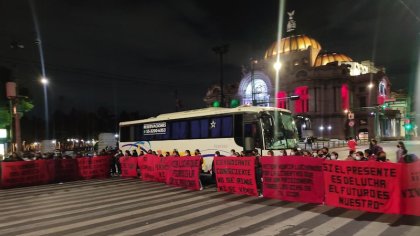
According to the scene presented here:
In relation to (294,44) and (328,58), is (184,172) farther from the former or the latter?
(294,44)

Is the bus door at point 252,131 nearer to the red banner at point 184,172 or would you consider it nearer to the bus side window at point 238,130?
the bus side window at point 238,130

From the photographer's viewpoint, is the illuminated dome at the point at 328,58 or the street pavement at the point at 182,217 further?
the illuminated dome at the point at 328,58

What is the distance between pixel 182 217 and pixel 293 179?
3.75 meters

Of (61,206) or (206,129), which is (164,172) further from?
(61,206)

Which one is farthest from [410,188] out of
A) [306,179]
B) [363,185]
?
[306,179]

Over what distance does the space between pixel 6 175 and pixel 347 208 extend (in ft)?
48.3

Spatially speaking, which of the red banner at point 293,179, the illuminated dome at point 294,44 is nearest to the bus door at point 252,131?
the red banner at point 293,179

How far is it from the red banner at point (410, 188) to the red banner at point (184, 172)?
7429 millimetres

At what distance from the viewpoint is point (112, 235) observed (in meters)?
8.15

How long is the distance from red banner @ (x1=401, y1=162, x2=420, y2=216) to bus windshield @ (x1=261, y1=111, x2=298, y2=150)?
7.98m

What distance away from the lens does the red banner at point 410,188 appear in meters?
9.16

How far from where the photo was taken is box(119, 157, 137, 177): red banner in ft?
65.5

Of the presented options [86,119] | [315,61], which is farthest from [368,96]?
[86,119]

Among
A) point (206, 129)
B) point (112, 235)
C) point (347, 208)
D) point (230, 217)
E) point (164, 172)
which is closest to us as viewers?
point (112, 235)
